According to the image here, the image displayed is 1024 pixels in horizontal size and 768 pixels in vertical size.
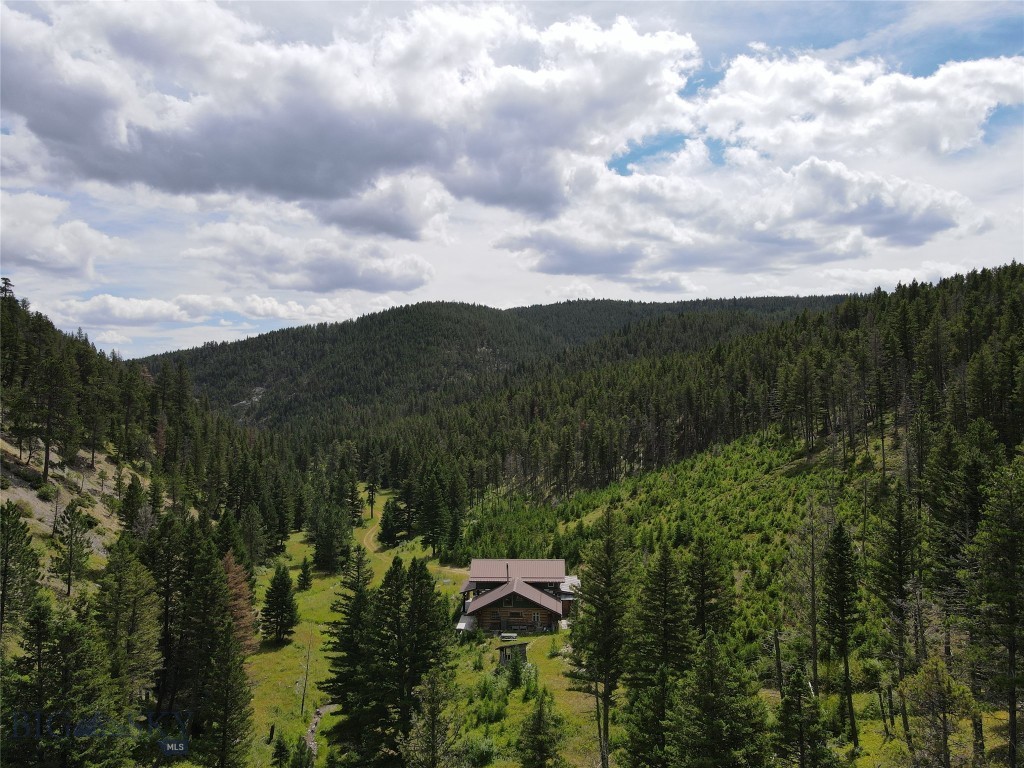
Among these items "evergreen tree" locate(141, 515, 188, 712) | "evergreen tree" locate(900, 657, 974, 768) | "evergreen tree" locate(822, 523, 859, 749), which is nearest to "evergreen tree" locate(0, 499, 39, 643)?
"evergreen tree" locate(141, 515, 188, 712)

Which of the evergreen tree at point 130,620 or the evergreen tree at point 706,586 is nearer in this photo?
the evergreen tree at point 706,586

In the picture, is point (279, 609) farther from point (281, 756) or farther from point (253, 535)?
point (253, 535)

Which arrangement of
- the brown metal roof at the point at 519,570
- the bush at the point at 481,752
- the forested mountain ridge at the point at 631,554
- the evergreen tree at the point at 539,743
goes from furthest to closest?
the brown metal roof at the point at 519,570
the bush at the point at 481,752
the evergreen tree at the point at 539,743
the forested mountain ridge at the point at 631,554

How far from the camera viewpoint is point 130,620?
33594 mm

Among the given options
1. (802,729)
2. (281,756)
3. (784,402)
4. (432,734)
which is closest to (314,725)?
(281,756)

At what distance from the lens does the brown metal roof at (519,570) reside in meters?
61.6

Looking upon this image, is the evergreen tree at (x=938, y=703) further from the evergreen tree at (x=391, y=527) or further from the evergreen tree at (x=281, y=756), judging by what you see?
the evergreen tree at (x=391, y=527)

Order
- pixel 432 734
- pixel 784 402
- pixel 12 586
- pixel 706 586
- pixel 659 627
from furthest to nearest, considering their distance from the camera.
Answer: pixel 784 402, pixel 706 586, pixel 659 627, pixel 12 586, pixel 432 734

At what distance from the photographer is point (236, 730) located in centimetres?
2809

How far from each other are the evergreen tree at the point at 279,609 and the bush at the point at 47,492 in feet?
104

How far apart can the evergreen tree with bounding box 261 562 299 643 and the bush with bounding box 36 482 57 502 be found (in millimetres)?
31723

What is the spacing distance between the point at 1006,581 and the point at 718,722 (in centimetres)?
1099

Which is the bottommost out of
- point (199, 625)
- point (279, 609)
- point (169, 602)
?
point (279, 609)

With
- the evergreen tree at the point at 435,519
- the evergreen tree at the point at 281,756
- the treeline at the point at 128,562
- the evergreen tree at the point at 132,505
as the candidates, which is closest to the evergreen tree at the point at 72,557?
the treeline at the point at 128,562
